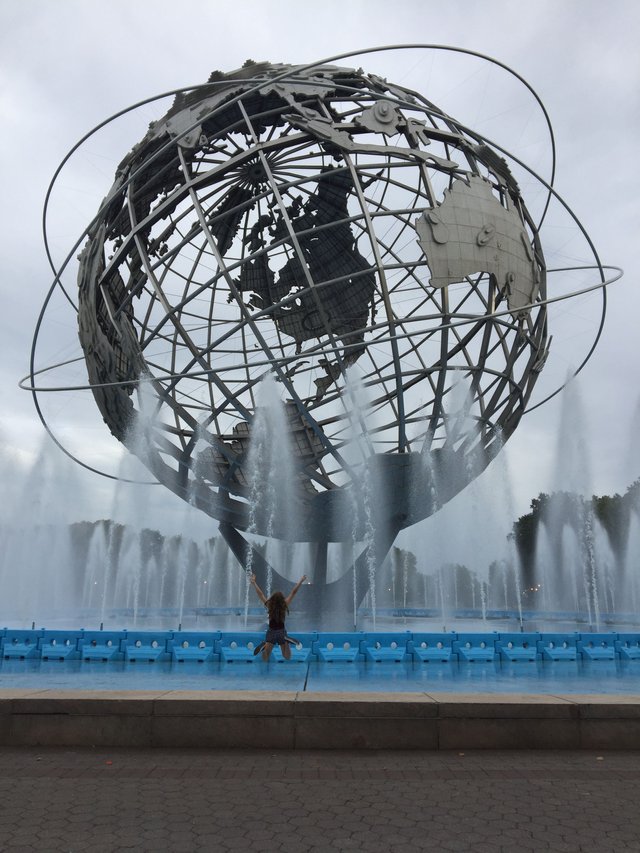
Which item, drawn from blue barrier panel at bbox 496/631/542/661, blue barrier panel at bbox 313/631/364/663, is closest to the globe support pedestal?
blue barrier panel at bbox 313/631/364/663

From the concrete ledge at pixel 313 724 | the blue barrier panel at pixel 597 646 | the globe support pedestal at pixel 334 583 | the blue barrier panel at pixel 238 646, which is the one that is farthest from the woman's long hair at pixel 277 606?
the globe support pedestal at pixel 334 583

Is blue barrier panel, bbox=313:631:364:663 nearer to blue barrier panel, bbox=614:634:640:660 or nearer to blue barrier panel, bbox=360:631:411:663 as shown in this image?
blue barrier panel, bbox=360:631:411:663

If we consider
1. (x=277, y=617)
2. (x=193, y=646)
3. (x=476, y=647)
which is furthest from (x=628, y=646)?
(x=193, y=646)

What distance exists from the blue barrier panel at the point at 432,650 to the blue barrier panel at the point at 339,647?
81cm

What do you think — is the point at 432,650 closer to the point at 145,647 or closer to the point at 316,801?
the point at 145,647

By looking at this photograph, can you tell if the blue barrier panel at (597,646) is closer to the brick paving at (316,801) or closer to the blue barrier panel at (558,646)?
the blue barrier panel at (558,646)

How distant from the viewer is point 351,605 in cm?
1602

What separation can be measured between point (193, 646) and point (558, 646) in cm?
597

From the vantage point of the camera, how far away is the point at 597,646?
Result: 11555 millimetres

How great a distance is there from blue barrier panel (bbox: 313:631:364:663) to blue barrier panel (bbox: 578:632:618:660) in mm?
3730

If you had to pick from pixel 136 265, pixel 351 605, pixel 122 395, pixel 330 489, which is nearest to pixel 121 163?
pixel 136 265

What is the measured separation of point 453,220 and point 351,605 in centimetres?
869

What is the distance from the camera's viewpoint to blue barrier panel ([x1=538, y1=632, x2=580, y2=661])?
11.0 m

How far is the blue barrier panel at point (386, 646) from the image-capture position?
1035cm
